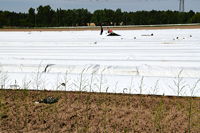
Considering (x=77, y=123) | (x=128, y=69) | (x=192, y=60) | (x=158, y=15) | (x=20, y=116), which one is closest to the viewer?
(x=77, y=123)

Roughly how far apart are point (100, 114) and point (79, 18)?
149ft

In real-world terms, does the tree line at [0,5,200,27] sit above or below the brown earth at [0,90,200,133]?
above

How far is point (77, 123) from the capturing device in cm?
210

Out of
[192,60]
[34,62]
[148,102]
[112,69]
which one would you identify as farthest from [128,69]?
[34,62]

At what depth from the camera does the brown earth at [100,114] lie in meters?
2.01

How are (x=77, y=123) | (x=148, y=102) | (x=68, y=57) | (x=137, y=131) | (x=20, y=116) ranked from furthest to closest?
(x=68, y=57) < (x=148, y=102) < (x=20, y=116) < (x=77, y=123) < (x=137, y=131)

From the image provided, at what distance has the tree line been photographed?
36.8 m

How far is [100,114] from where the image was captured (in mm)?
2236

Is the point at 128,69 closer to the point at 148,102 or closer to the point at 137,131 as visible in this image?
the point at 148,102

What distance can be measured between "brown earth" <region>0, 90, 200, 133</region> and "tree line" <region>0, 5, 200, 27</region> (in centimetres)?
3363

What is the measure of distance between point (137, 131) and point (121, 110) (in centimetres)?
39

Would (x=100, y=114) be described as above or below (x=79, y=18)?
below

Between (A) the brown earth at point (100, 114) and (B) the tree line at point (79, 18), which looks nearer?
(A) the brown earth at point (100, 114)

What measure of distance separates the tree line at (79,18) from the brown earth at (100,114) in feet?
110
